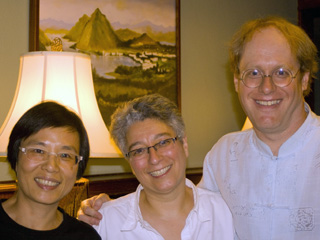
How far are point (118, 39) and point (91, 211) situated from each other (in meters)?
1.72

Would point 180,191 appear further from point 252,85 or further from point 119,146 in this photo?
point 252,85

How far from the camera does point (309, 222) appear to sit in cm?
180

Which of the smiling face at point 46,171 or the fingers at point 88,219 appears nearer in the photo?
the smiling face at point 46,171

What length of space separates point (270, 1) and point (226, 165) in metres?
2.99

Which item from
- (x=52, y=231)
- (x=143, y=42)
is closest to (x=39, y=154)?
(x=52, y=231)

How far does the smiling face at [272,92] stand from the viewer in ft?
6.08

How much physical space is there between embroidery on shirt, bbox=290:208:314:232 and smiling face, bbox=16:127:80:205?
3.18ft

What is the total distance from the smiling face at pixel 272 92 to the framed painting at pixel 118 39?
1537mm

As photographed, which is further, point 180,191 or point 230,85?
point 230,85

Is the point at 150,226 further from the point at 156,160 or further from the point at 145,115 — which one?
the point at 145,115

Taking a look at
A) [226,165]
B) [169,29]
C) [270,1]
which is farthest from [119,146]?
[270,1]

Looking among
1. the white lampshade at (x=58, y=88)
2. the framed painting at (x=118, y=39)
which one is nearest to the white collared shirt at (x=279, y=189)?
the white lampshade at (x=58, y=88)

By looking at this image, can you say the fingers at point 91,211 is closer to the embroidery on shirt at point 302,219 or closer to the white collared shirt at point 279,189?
the white collared shirt at point 279,189

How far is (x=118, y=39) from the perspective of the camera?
10.9ft
